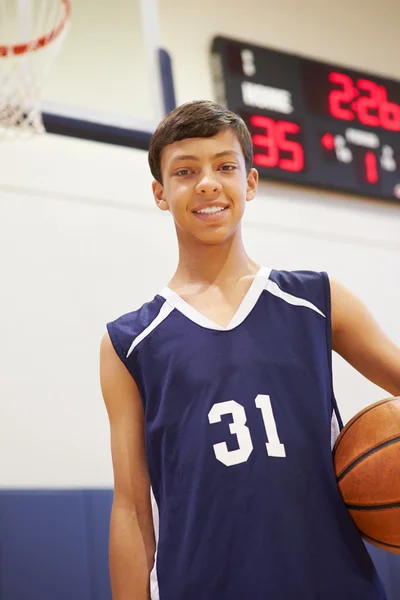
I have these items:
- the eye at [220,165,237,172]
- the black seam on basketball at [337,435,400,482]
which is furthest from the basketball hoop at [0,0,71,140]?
the black seam on basketball at [337,435,400,482]

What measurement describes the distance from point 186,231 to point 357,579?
0.71m

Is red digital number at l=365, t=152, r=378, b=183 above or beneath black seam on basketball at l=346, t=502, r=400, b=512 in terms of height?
above

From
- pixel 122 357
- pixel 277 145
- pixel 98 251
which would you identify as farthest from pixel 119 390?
pixel 277 145

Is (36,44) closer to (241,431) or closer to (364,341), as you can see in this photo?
(364,341)

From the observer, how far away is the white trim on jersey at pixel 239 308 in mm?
1563

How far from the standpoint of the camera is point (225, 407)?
1.46m

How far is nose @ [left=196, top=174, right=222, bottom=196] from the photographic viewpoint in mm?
1578

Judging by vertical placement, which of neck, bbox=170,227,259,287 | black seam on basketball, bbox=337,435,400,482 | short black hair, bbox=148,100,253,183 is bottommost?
black seam on basketball, bbox=337,435,400,482

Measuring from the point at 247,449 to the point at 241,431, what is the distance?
3 cm

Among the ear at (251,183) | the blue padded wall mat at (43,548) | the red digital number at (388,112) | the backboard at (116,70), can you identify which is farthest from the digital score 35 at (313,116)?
the ear at (251,183)

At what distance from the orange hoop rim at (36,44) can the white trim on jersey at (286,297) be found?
1748 mm

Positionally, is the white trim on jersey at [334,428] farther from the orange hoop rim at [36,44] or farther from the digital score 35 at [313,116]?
the digital score 35 at [313,116]

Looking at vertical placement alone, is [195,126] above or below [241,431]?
above

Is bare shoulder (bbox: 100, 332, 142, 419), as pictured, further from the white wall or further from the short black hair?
the white wall
